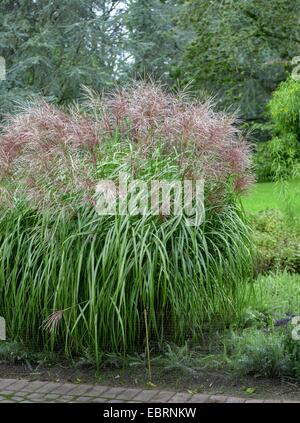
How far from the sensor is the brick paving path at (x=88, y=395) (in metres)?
3.79

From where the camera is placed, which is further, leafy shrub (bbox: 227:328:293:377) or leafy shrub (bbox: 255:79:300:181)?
leafy shrub (bbox: 255:79:300:181)

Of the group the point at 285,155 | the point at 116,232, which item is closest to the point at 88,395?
the point at 116,232

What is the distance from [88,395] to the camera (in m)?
3.91

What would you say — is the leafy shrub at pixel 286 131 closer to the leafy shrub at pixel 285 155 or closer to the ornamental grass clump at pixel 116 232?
the leafy shrub at pixel 285 155

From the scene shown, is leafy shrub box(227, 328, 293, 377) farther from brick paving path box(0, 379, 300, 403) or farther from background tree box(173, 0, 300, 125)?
background tree box(173, 0, 300, 125)

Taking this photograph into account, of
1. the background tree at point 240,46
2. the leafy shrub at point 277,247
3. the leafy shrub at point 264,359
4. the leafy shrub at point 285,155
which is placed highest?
the background tree at point 240,46

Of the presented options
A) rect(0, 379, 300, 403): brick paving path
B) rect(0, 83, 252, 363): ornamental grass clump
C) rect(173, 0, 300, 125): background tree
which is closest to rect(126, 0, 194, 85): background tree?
rect(173, 0, 300, 125): background tree

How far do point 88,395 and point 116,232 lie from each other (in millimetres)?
1069

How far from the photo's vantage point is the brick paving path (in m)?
3.79

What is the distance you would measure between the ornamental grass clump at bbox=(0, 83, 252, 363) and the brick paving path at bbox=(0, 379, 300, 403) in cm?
31

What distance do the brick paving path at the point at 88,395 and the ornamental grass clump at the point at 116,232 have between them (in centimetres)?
31

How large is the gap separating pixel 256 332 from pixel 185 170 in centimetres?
129

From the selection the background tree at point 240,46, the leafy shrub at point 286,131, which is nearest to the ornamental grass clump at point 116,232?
the leafy shrub at point 286,131
